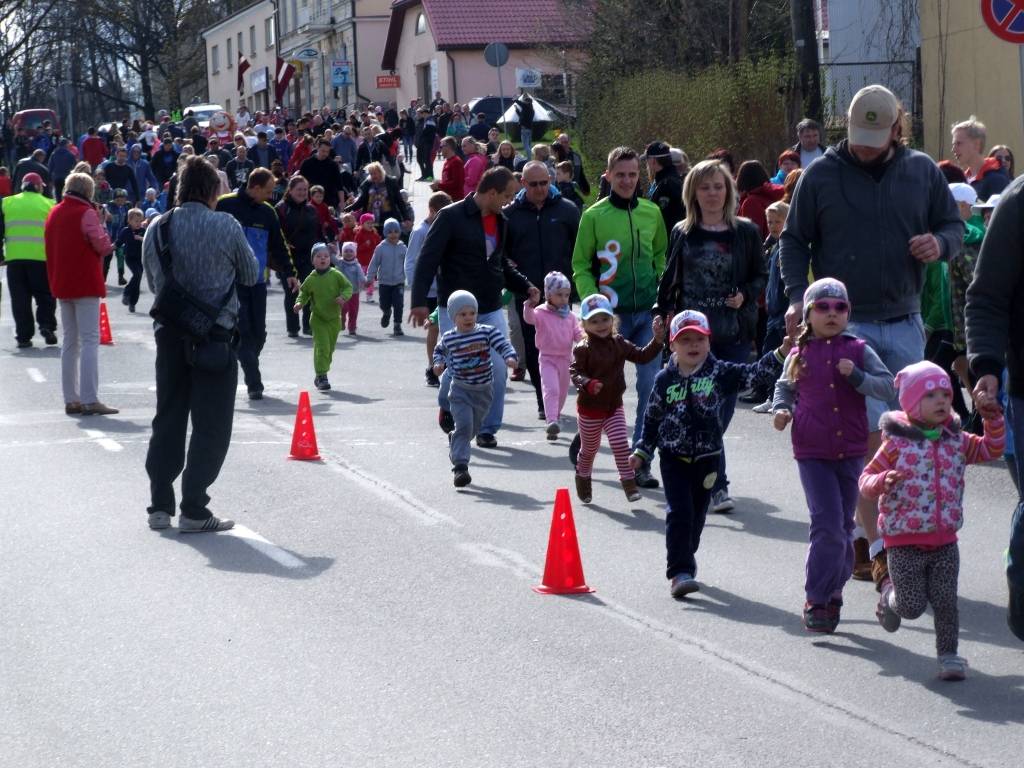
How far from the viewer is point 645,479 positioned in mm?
11461

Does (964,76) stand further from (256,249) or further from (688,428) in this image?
(688,428)

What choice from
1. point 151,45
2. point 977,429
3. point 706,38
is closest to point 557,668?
point 977,429

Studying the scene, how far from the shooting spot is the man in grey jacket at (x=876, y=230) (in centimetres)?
815

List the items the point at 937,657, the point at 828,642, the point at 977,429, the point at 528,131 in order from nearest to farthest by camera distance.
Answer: the point at 937,657
the point at 828,642
the point at 977,429
the point at 528,131

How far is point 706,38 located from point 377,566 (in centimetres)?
2753

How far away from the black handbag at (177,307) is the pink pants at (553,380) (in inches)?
145

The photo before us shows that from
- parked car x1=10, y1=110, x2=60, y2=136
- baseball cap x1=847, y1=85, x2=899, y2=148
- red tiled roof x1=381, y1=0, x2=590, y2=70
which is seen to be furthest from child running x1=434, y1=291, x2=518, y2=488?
red tiled roof x1=381, y1=0, x2=590, y2=70

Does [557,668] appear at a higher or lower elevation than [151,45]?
lower

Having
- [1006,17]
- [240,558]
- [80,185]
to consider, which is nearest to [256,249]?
[80,185]

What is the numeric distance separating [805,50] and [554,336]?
11.0 metres

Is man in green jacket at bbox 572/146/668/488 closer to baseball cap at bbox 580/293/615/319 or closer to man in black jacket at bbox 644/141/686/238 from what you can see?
baseball cap at bbox 580/293/615/319

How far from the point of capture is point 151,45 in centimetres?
9612

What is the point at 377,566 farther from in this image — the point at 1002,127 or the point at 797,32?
the point at 1002,127

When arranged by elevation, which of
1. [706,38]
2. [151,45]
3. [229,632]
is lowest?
[229,632]
